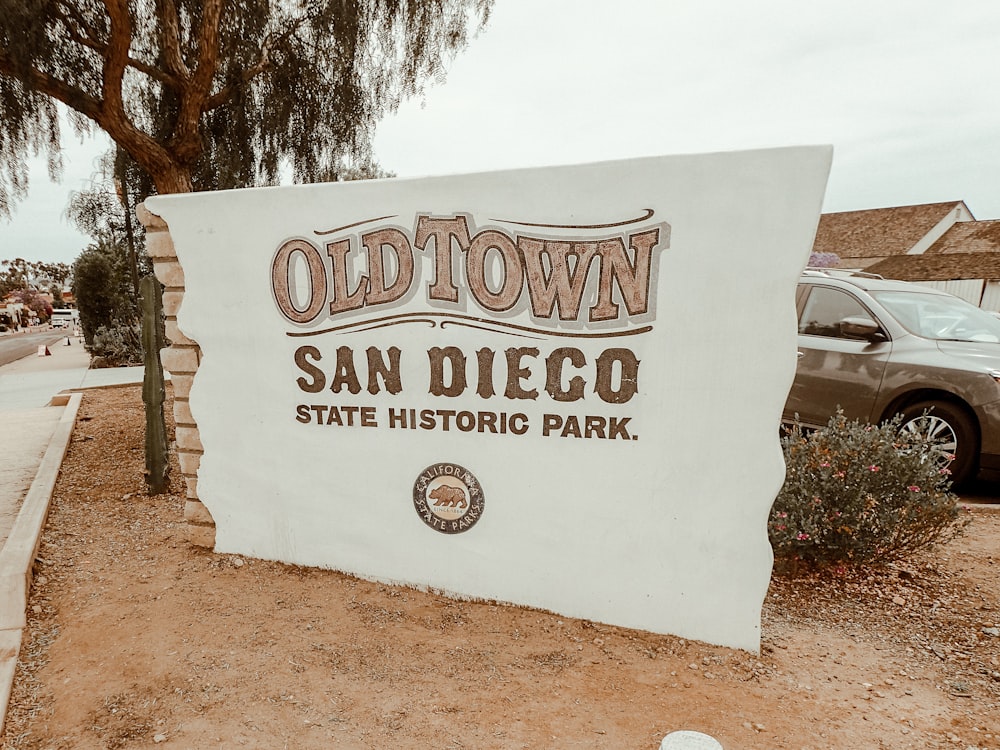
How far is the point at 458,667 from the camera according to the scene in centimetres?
278

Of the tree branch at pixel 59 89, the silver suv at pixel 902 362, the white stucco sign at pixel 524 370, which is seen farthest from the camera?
the tree branch at pixel 59 89

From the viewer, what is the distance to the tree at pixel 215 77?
599cm

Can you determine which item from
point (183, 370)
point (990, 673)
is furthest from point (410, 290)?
point (990, 673)

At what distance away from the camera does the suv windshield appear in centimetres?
554

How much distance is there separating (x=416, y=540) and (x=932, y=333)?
199 inches

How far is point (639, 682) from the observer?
267 centimetres

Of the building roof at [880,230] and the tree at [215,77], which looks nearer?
the tree at [215,77]

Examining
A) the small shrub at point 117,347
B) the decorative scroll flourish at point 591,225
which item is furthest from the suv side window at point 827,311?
the small shrub at point 117,347

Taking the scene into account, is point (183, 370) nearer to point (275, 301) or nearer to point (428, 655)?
point (275, 301)

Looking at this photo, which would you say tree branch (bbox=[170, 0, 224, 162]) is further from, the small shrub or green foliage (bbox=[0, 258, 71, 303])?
green foliage (bbox=[0, 258, 71, 303])

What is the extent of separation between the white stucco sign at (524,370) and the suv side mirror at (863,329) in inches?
139

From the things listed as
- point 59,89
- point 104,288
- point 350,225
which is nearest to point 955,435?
point 350,225

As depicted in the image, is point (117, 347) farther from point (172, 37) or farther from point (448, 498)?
point (448, 498)

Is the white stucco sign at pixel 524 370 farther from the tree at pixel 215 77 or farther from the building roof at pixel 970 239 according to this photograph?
the building roof at pixel 970 239
